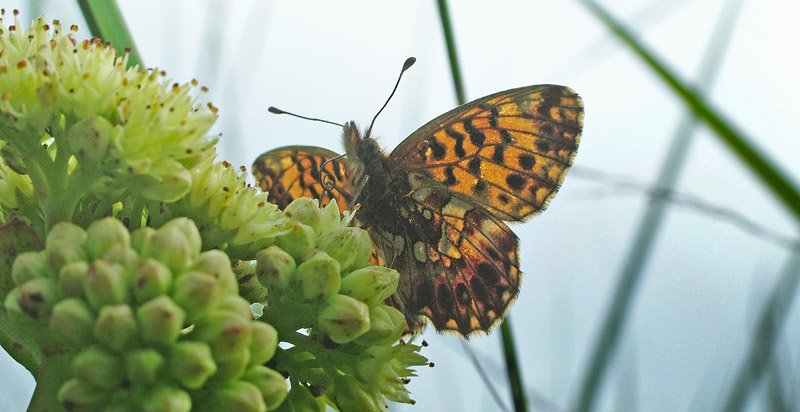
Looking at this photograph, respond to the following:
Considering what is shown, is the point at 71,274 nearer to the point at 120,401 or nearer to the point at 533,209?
the point at 120,401

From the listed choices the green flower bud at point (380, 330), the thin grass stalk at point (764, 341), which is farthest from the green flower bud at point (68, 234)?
the thin grass stalk at point (764, 341)

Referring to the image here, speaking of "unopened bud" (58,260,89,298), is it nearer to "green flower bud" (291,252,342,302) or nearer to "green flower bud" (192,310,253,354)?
"green flower bud" (192,310,253,354)

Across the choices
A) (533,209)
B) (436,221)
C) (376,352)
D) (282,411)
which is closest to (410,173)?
(436,221)

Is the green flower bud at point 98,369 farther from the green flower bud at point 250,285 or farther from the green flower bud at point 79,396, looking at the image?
the green flower bud at point 250,285

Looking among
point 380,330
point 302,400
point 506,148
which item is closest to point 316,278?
point 380,330

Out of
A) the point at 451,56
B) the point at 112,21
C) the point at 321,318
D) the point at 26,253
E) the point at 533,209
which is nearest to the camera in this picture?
the point at 26,253

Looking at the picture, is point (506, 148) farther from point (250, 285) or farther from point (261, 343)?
point (261, 343)
